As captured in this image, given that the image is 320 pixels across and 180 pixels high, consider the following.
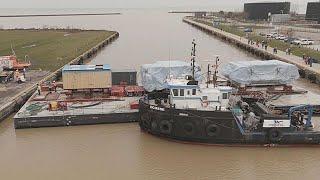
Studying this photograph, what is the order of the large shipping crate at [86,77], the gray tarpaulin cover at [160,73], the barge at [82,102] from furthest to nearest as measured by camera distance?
the gray tarpaulin cover at [160,73]
the large shipping crate at [86,77]
the barge at [82,102]

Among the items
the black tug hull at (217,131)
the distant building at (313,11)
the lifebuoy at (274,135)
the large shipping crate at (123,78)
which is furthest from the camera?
the distant building at (313,11)

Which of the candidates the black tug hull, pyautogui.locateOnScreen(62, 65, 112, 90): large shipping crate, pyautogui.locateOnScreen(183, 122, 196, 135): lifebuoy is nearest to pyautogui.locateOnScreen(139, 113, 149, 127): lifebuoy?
the black tug hull

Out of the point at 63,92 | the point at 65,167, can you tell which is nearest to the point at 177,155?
the point at 65,167

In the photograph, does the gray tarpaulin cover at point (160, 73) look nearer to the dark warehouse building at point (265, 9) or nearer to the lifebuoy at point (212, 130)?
the lifebuoy at point (212, 130)

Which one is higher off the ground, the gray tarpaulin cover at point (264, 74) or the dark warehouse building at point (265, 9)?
the dark warehouse building at point (265, 9)

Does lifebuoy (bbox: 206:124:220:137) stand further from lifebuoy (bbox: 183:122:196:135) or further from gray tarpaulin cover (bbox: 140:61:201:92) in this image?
gray tarpaulin cover (bbox: 140:61:201:92)

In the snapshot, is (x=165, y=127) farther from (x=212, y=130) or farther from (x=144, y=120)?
(x=212, y=130)

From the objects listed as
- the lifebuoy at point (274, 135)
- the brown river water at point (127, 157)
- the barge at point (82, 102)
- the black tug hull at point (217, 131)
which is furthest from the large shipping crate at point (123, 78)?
the lifebuoy at point (274, 135)
